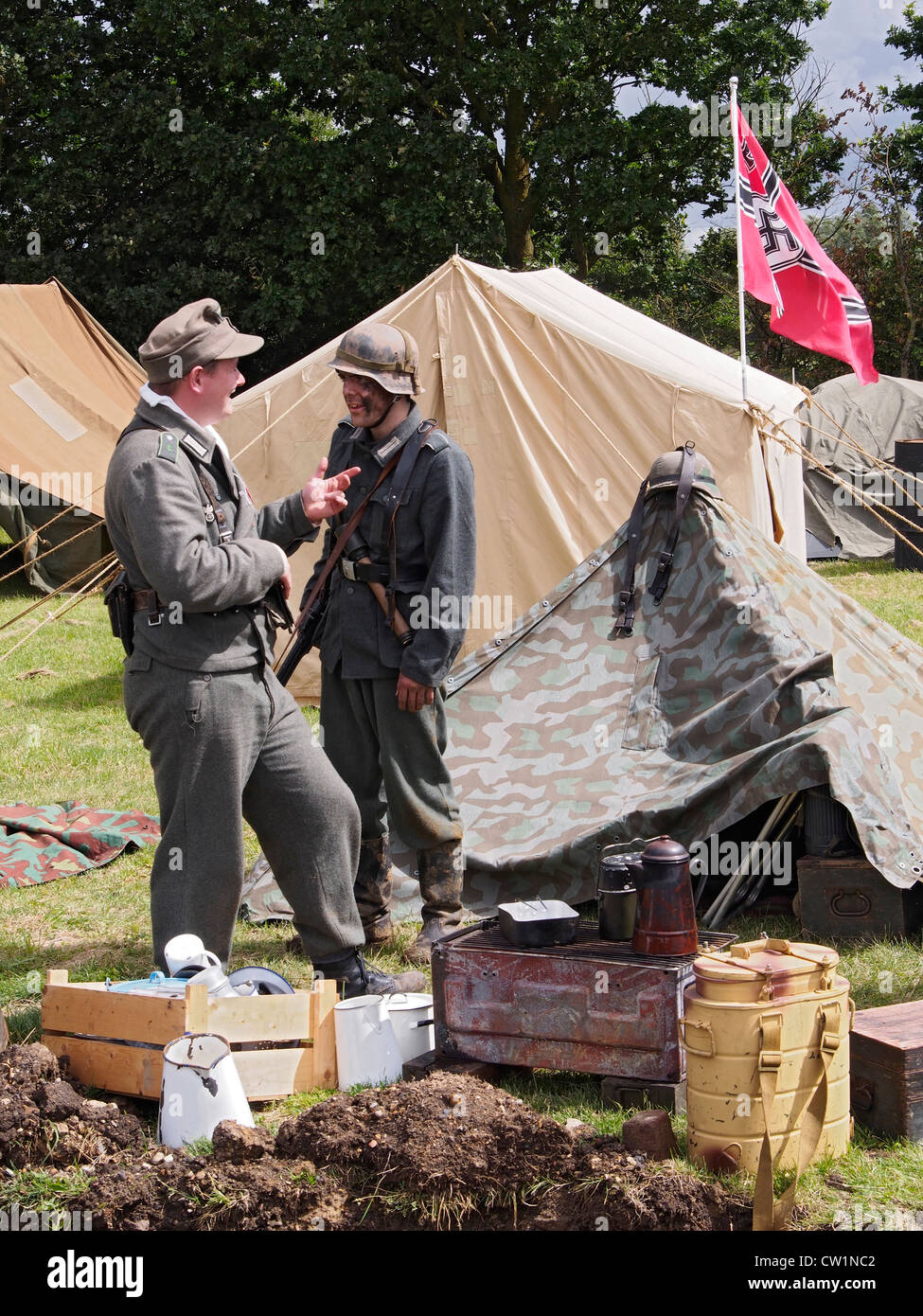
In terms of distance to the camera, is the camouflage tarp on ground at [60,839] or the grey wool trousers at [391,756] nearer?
the grey wool trousers at [391,756]

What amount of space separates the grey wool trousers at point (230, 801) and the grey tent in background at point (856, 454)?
36.0 ft

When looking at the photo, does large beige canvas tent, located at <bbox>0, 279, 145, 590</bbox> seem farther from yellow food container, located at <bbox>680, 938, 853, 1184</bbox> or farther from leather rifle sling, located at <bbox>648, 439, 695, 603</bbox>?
yellow food container, located at <bbox>680, 938, 853, 1184</bbox>

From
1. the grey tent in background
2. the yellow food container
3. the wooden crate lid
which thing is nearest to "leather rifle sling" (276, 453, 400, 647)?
the yellow food container

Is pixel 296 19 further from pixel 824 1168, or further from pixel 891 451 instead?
pixel 824 1168

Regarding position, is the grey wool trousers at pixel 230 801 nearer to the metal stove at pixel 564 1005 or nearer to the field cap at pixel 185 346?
the metal stove at pixel 564 1005

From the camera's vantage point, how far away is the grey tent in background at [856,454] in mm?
14273

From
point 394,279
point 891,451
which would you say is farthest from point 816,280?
point 394,279

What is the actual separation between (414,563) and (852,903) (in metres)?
1.74

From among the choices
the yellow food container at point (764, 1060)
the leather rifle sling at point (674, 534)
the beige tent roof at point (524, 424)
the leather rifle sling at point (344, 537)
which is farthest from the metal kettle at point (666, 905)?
the beige tent roof at point (524, 424)

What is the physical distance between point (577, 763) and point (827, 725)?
1003 mm

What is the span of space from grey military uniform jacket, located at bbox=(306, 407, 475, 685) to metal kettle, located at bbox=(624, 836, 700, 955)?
1134mm

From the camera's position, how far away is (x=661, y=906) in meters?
3.22

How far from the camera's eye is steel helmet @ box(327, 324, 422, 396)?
4.11 meters

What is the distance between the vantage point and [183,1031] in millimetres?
3135
